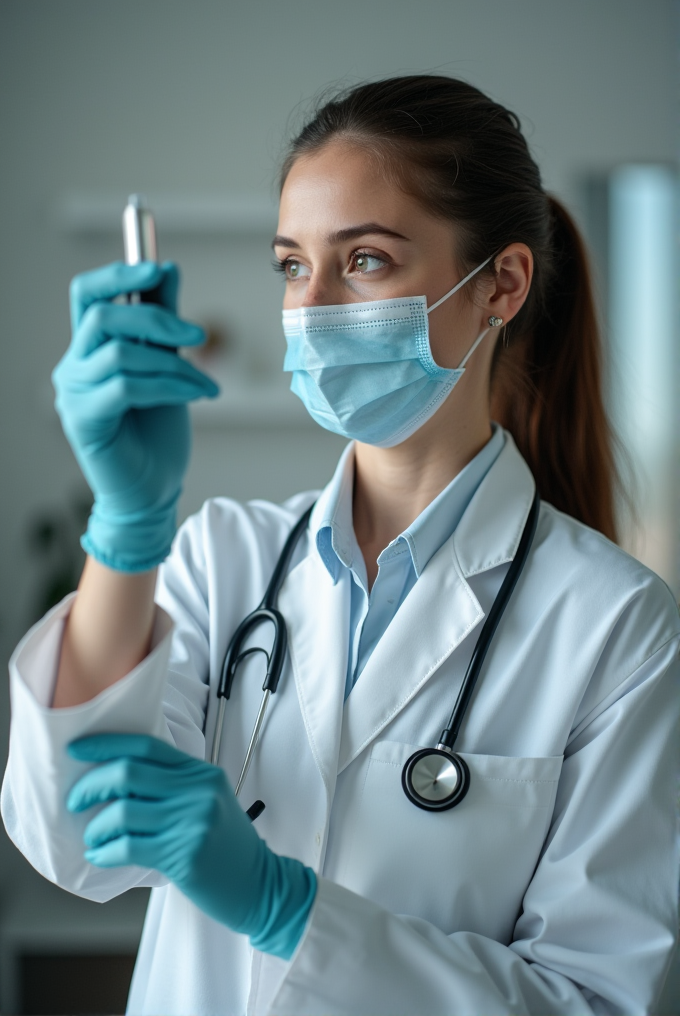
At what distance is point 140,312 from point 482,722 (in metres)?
0.62

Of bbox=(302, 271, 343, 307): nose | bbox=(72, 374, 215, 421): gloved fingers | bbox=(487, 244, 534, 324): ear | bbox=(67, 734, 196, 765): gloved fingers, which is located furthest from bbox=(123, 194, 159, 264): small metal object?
bbox=(487, 244, 534, 324): ear

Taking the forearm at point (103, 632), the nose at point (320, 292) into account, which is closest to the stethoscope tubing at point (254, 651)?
the forearm at point (103, 632)

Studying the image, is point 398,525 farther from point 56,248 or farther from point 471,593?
point 56,248

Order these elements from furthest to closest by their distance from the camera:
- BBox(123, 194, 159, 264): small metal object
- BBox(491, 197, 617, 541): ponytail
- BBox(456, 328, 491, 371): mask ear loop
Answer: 1. BBox(491, 197, 617, 541): ponytail
2. BBox(456, 328, 491, 371): mask ear loop
3. BBox(123, 194, 159, 264): small metal object

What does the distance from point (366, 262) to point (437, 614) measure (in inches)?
18.4

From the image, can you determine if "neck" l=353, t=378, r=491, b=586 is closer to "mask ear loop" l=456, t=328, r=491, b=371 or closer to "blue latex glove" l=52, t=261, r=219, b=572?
"mask ear loop" l=456, t=328, r=491, b=371

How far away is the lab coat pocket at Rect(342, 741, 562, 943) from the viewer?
97 centimetres

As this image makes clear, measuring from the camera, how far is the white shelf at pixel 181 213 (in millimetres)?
2602

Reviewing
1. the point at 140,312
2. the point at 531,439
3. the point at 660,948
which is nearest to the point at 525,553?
the point at 531,439

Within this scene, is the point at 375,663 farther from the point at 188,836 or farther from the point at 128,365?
the point at 128,365

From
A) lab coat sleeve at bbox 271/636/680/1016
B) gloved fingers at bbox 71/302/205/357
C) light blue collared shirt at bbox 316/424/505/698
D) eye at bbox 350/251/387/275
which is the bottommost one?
lab coat sleeve at bbox 271/636/680/1016

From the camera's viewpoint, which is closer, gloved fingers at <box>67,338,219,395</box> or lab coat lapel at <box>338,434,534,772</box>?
gloved fingers at <box>67,338,219,395</box>

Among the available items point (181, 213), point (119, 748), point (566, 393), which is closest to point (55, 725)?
point (119, 748)

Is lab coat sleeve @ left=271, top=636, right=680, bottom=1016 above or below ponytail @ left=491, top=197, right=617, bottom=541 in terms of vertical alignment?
below
